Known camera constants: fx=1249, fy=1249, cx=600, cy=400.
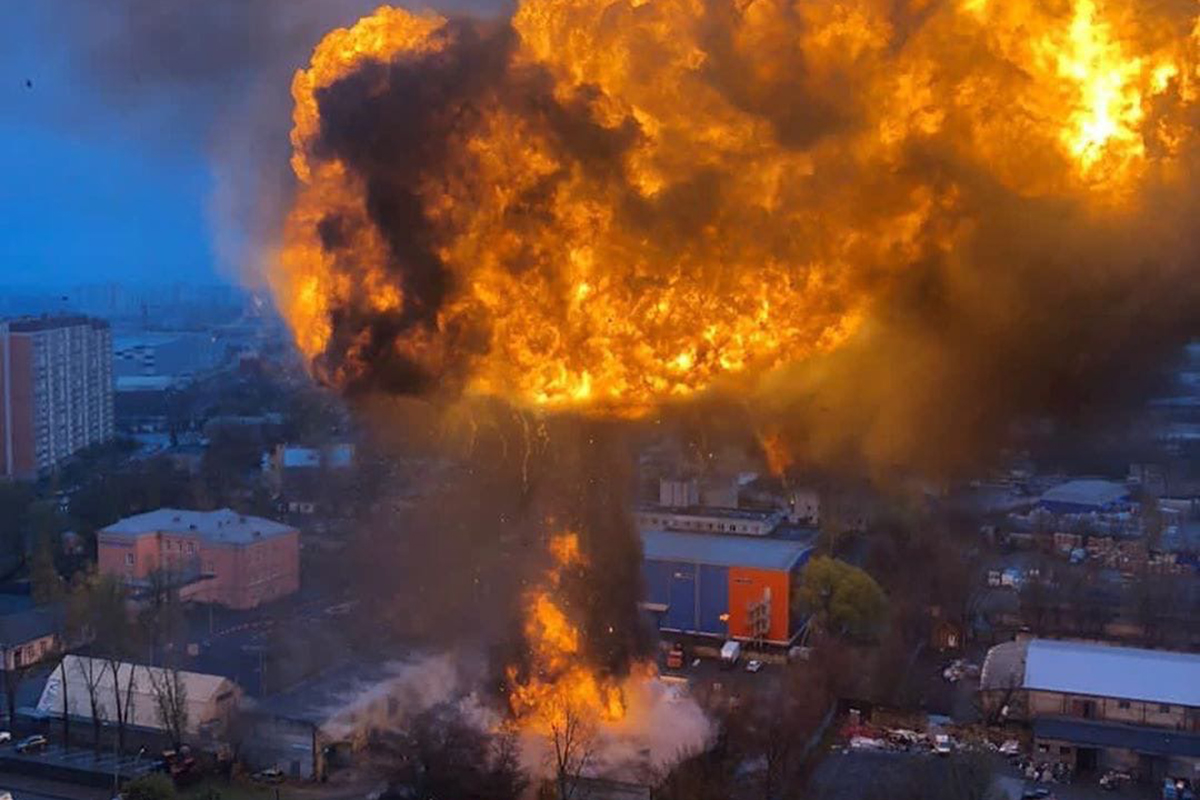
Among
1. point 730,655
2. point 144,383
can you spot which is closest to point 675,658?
point 730,655

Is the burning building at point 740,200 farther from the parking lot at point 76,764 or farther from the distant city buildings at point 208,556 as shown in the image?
the distant city buildings at point 208,556

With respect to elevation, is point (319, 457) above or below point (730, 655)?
above

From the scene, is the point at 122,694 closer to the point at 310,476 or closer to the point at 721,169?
the point at 721,169

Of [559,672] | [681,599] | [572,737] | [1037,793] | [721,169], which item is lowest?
[1037,793]

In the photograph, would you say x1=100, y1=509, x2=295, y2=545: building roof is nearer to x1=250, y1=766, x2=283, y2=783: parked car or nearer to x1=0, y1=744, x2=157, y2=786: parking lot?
x1=0, y1=744, x2=157, y2=786: parking lot

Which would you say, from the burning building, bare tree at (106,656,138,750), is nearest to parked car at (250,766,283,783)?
bare tree at (106,656,138,750)

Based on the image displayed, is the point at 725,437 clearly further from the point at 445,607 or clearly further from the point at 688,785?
the point at 688,785

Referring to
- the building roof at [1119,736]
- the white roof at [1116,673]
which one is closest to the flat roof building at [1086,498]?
the white roof at [1116,673]
